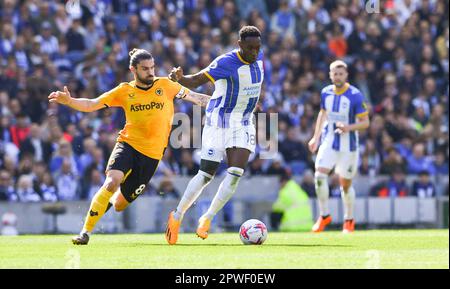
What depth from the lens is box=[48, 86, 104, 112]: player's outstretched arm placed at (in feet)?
43.0

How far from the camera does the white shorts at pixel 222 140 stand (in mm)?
13844

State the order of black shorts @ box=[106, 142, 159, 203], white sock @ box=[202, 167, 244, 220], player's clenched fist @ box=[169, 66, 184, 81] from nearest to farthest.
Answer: player's clenched fist @ box=[169, 66, 184, 81], black shorts @ box=[106, 142, 159, 203], white sock @ box=[202, 167, 244, 220]

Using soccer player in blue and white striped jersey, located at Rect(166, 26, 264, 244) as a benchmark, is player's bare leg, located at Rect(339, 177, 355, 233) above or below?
below

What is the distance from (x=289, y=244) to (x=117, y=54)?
10.2 meters

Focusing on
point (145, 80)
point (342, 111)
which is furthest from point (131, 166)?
point (342, 111)

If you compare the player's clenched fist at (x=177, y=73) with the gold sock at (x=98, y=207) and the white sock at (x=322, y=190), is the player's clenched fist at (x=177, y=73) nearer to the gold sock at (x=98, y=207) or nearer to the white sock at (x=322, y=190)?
the gold sock at (x=98, y=207)

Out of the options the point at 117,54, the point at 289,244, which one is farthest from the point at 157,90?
the point at 117,54

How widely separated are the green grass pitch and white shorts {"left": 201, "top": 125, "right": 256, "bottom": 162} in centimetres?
107

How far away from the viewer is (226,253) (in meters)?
12.4

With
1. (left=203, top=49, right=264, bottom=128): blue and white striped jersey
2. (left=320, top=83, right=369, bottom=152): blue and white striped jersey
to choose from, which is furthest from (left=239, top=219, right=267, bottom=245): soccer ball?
(left=320, top=83, right=369, bottom=152): blue and white striped jersey

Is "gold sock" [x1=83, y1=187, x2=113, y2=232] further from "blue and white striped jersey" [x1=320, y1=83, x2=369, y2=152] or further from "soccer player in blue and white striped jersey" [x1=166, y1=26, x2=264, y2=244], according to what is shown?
"blue and white striped jersey" [x1=320, y1=83, x2=369, y2=152]

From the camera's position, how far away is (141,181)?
14039 mm

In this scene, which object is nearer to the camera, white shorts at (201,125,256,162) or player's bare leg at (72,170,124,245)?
player's bare leg at (72,170,124,245)

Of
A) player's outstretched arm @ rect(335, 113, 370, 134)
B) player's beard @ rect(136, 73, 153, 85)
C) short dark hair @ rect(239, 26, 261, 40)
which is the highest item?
short dark hair @ rect(239, 26, 261, 40)
